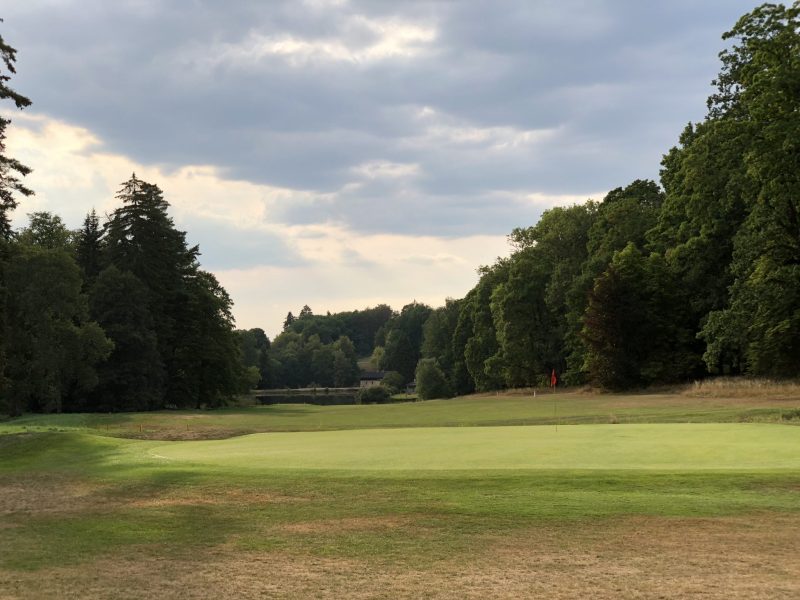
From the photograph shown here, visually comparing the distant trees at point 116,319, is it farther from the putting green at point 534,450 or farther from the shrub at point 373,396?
the shrub at point 373,396

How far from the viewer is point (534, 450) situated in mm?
17406

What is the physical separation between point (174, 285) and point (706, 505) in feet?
225

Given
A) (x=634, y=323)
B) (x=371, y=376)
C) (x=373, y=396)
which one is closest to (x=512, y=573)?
(x=634, y=323)

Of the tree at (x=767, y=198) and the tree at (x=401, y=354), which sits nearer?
the tree at (x=767, y=198)

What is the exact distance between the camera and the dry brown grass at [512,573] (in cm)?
723

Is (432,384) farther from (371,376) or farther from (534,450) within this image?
(534,450)

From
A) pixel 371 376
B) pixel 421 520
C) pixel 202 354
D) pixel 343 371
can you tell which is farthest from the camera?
pixel 371 376

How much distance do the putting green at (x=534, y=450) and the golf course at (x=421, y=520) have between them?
0.10 metres

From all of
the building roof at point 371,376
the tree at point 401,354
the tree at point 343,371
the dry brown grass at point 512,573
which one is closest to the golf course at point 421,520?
the dry brown grass at point 512,573

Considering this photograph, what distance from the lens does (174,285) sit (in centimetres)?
7369

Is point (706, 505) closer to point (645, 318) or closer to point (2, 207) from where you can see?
point (2, 207)

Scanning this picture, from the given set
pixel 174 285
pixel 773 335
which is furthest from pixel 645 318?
pixel 174 285

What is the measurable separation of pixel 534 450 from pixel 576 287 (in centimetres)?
5358

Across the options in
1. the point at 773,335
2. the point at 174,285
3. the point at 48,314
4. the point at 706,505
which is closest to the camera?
the point at 706,505
